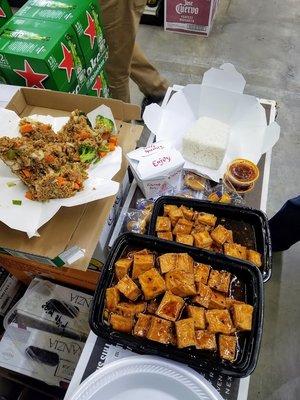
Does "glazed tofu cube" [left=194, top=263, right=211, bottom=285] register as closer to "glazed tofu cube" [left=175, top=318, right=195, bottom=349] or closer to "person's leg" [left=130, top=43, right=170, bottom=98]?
"glazed tofu cube" [left=175, top=318, right=195, bottom=349]

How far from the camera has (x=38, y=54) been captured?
119 centimetres

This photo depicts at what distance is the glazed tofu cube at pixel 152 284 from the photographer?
94cm

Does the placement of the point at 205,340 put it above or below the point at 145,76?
above

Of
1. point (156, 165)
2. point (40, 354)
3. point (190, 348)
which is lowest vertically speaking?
point (40, 354)

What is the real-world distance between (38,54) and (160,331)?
1.01m

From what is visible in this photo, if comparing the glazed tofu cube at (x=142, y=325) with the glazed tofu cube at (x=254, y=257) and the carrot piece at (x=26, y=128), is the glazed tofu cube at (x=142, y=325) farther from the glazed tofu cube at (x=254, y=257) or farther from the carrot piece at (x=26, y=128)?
the carrot piece at (x=26, y=128)

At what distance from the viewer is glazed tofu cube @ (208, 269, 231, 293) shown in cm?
96

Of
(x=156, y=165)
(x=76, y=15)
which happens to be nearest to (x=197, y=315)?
(x=156, y=165)

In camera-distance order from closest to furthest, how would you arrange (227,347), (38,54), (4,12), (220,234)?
(227,347) < (220,234) < (38,54) < (4,12)

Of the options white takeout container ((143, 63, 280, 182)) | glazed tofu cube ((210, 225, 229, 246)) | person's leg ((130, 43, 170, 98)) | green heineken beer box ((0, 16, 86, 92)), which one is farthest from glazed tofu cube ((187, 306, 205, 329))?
person's leg ((130, 43, 170, 98))

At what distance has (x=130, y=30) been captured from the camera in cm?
191

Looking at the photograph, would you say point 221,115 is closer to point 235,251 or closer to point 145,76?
point 235,251

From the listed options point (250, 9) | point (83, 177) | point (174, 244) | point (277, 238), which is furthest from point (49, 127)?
point (250, 9)

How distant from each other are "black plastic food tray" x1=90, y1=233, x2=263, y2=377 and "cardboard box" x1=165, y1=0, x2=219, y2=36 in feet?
8.90
